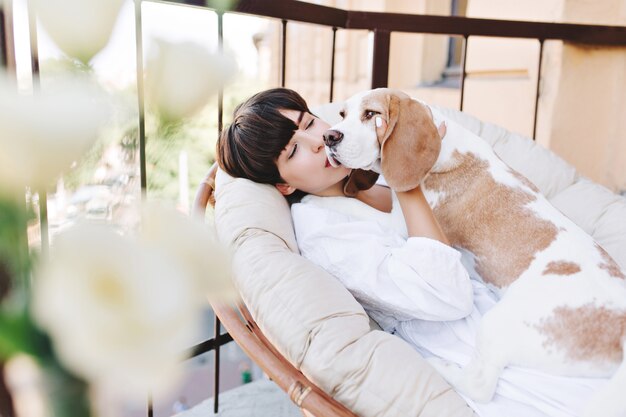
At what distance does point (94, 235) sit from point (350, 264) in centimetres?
121

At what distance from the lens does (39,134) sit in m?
0.20

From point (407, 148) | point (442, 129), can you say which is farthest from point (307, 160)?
point (442, 129)

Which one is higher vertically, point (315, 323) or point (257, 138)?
point (257, 138)

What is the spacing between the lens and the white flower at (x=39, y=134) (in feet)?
0.64

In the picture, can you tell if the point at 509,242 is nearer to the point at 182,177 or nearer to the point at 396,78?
the point at 182,177

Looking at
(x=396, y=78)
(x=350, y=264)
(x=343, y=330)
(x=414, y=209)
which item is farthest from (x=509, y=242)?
(x=396, y=78)

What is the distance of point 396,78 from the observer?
5.45 metres

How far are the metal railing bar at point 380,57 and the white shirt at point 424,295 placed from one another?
1024 mm

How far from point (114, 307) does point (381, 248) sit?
126 cm

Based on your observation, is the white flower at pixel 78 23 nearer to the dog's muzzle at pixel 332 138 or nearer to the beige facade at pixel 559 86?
the dog's muzzle at pixel 332 138

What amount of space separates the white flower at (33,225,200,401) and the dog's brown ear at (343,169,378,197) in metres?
1.48

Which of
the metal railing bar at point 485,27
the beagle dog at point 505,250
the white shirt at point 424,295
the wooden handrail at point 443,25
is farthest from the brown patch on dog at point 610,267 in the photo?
Result: the metal railing bar at point 485,27

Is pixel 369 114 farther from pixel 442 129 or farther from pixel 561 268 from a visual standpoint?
pixel 561 268

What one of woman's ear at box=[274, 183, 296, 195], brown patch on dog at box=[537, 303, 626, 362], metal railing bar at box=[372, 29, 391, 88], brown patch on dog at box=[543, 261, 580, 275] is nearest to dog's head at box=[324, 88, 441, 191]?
woman's ear at box=[274, 183, 296, 195]
